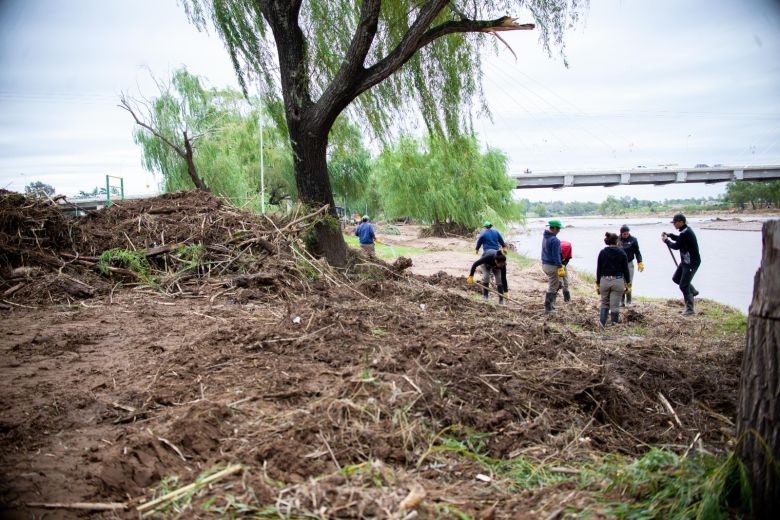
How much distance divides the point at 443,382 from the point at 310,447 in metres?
1.34

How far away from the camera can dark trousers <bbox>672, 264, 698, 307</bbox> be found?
11383 mm

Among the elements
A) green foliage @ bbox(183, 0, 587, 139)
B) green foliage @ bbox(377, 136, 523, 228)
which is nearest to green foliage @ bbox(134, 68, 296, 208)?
green foliage @ bbox(377, 136, 523, 228)

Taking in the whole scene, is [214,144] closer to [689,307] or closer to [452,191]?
[452,191]

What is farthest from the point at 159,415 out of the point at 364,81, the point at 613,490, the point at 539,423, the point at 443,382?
the point at 364,81

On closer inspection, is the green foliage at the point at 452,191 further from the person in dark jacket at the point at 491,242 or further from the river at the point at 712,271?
the person in dark jacket at the point at 491,242

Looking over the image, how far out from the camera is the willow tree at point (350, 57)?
406 inches

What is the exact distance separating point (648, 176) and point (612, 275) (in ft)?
168

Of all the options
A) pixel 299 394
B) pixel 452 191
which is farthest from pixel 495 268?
pixel 452 191

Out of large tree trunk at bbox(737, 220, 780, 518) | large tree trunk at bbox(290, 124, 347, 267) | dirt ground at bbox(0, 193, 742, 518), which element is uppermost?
large tree trunk at bbox(290, 124, 347, 267)

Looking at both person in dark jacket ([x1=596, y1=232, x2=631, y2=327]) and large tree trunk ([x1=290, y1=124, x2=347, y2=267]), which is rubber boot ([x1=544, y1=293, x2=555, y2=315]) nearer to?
person in dark jacket ([x1=596, y1=232, x2=631, y2=327])

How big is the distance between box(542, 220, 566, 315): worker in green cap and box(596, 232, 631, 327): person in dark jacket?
0.93 metres

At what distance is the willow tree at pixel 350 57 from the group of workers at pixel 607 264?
2970 millimetres

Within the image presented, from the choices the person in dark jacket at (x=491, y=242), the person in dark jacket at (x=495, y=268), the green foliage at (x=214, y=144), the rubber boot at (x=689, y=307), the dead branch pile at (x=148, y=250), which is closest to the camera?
the dead branch pile at (x=148, y=250)

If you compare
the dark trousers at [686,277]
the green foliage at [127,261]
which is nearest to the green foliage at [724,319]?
the dark trousers at [686,277]
